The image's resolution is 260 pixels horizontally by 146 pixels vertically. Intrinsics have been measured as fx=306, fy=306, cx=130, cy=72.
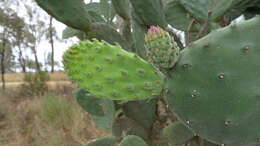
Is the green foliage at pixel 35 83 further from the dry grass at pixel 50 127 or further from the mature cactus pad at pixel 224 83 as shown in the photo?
the mature cactus pad at pixel 224 83

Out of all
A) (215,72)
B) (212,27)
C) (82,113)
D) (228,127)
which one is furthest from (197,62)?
(82,113)

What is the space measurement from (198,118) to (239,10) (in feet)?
1.71

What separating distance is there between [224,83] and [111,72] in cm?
25

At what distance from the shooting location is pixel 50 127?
458 centimetres

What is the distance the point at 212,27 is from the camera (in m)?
0.98

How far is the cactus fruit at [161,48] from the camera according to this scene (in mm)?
598

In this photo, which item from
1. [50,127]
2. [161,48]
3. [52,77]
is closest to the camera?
[161,48]

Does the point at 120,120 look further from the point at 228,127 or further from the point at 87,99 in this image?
the point at 228,127

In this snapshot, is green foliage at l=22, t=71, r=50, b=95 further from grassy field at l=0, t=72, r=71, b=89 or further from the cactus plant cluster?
the cactus plant cluster

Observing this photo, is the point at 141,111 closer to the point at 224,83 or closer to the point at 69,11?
the point at 69,11

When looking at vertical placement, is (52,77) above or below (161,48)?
above

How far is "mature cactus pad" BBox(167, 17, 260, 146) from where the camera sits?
617 millimetres

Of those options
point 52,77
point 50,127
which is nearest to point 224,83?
point 50,127

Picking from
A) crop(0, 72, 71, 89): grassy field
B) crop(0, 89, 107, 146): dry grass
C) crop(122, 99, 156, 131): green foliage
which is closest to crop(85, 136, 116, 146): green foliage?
crop(122, 99, 156, 131): green foliage
